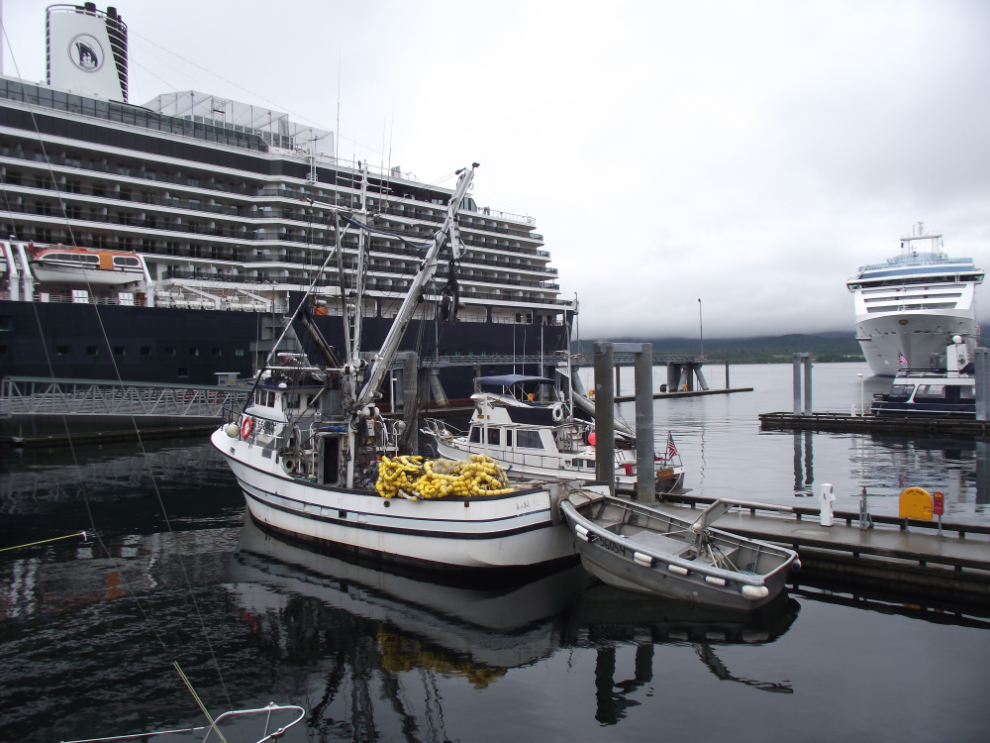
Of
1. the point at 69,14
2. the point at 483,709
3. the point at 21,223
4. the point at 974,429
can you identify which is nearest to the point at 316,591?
the point at 483,709

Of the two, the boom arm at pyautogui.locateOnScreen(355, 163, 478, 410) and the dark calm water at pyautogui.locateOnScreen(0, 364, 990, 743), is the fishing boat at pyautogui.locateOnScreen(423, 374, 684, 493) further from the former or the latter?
the dark calm water at pyautogui.locateOnScreen(0, 364, 990, 743)

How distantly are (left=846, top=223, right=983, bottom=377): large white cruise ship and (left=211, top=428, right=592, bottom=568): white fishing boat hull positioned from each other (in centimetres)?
5800

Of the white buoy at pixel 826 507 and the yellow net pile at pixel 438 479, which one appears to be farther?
the white buoy at pixel 826 507

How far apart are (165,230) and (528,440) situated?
105ft

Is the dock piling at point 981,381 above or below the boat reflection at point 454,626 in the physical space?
above

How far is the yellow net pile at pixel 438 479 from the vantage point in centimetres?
1283

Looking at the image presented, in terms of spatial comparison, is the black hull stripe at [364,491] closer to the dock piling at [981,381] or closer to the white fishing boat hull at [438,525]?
the white fishing boat hull at [438,525]

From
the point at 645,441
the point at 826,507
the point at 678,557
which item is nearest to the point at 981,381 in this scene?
the point at 826,507

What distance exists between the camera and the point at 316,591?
41.8 feet

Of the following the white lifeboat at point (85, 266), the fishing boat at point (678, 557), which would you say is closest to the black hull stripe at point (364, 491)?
the fishing boat at point (678, 557)

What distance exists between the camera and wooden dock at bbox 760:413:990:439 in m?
35.5

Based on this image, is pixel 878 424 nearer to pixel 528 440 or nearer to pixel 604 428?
pixel 528 440

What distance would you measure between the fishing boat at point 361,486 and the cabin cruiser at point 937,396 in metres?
34.9

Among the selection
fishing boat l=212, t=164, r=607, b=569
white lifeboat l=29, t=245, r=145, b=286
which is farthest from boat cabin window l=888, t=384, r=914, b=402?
white lifeboat l=29, t=245, r=145, b=286
